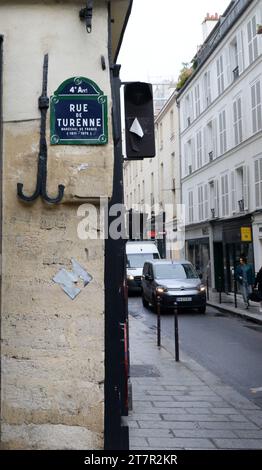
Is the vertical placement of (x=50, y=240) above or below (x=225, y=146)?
below

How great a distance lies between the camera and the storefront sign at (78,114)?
12.4ft

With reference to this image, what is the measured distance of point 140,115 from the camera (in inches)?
181

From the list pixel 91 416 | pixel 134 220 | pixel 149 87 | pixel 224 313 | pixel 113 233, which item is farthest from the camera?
pixel 224 313

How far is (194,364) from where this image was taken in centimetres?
841

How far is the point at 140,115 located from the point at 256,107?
16.9m

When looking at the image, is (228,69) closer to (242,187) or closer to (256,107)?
(256,107)

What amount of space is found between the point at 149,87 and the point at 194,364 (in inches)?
207

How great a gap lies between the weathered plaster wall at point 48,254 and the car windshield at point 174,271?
548 inches

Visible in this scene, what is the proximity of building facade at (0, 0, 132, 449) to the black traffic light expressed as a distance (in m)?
0.69

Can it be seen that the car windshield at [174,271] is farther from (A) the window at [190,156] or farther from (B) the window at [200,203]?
(A) the window at [190,156]

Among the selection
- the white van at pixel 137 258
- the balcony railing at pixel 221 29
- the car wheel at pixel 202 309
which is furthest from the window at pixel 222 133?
the car wheel at pixel 202 309

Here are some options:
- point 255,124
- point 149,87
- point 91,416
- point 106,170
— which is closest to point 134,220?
point 149,87

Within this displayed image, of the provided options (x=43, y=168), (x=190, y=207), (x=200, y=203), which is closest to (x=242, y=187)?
(x=200, y=203)
